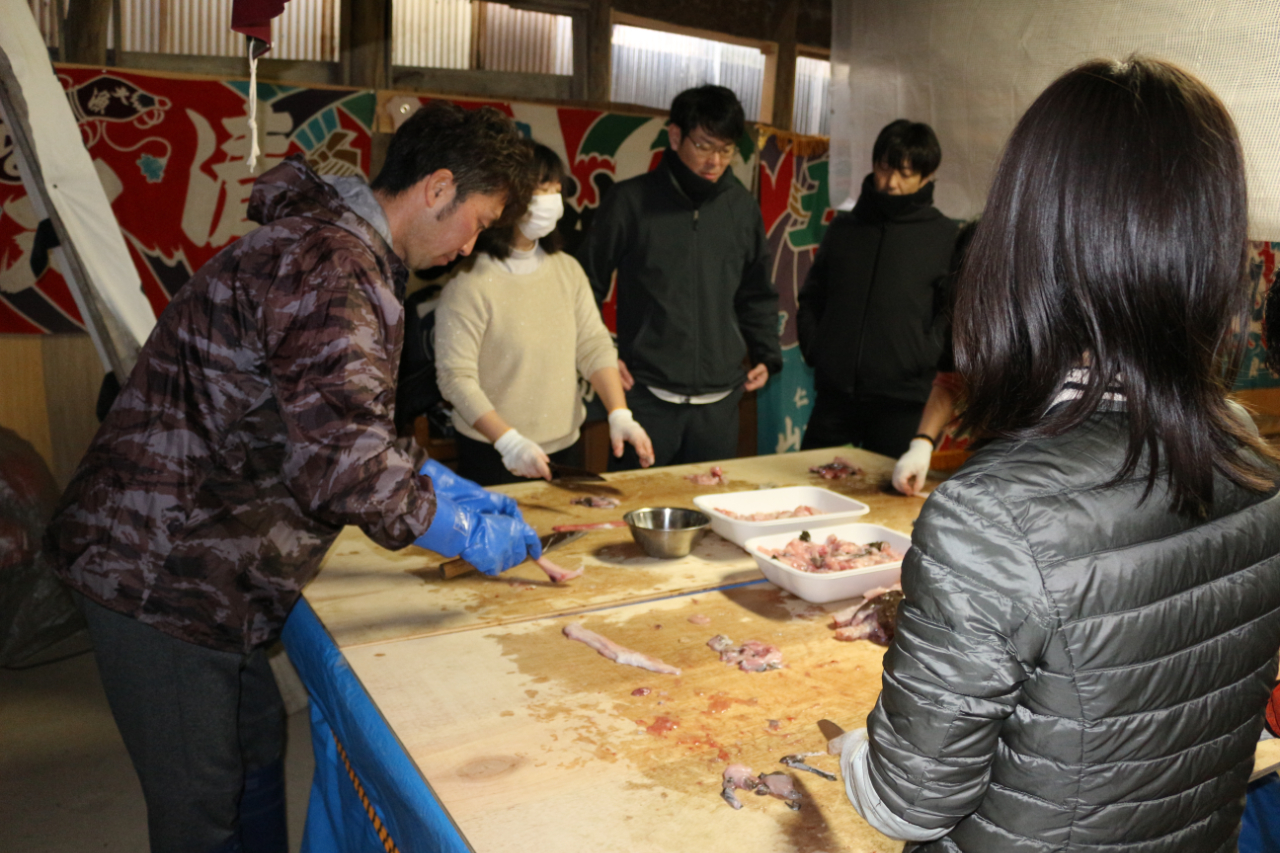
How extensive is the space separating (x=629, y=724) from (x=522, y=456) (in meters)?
1.39

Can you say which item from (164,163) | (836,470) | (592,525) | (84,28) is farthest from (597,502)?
(84,28)

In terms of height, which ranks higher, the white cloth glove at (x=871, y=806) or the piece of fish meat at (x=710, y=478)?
the white cloth glove at (x=871, y=806)

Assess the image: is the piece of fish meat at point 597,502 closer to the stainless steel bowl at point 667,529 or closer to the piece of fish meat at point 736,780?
the stainless steel bowl at point 667,529

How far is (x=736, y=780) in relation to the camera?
1.33 metres

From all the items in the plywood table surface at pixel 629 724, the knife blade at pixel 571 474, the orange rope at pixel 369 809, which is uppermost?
the knife blade at pixel 571 474

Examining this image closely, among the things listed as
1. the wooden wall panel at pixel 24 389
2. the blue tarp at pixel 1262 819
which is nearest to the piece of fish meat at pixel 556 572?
the blue tarp at pixel 1262 819

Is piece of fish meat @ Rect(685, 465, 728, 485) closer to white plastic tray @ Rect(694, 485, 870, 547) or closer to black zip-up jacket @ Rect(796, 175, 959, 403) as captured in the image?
white plastic tray @ Rect(694, 485, 870, 547)

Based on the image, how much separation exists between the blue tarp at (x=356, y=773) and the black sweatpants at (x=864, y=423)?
95.3 inches

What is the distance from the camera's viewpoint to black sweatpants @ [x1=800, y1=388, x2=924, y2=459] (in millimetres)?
3699

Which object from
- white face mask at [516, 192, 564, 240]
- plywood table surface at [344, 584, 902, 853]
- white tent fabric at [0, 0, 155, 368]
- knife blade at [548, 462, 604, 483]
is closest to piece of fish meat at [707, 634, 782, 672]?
plywood table surface at [344, 584, 902, 853]

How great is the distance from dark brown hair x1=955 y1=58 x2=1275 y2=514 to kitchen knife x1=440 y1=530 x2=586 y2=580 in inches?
56.1

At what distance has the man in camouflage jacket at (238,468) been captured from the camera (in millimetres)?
1651

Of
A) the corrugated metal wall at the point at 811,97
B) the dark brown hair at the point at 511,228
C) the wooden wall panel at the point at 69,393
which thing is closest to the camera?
the dark brown hair at the point at 511,228

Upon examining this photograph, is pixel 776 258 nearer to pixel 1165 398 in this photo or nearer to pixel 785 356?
pixel 785 356
